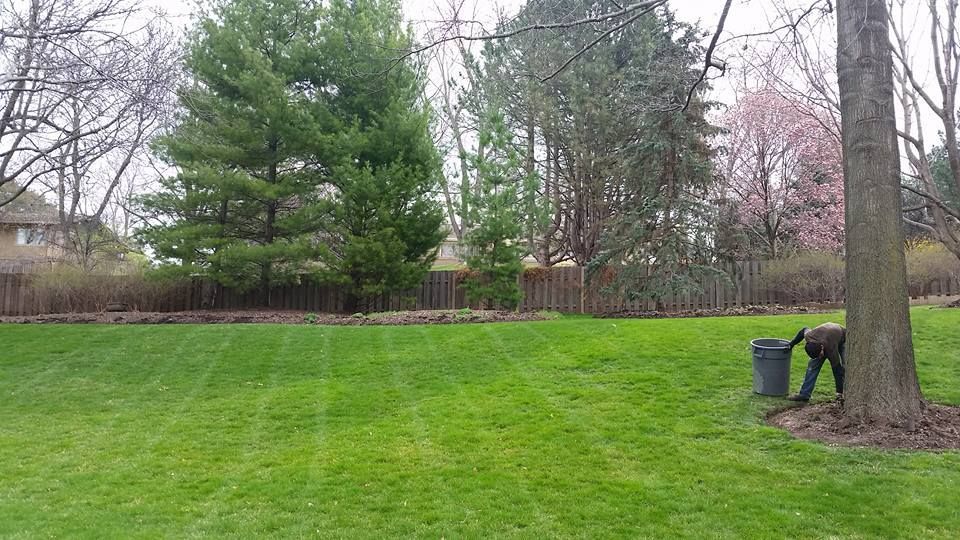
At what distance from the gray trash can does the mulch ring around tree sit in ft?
2.02

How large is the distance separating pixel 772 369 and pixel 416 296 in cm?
1129

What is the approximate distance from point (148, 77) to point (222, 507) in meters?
7.54

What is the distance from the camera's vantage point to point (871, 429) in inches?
229

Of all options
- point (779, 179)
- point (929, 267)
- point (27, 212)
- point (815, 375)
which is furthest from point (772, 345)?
point (27, 212)

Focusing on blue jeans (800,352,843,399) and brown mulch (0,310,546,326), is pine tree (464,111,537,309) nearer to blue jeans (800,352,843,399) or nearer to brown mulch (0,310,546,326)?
brown mulch (0,310,546,326)

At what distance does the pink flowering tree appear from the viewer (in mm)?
20203

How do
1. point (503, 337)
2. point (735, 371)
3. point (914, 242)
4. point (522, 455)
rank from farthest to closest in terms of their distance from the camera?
1. point (914, 242)
2. point (503, 337)
3. point (735, 371)
4. point (522, 455)

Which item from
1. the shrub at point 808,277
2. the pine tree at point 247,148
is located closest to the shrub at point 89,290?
the pine tree at point 247,148

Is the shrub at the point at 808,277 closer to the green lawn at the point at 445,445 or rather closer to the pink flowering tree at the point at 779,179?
the pink flowering tree at the point at 779,179

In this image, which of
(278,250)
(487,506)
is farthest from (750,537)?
(278,250)

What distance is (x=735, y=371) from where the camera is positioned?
8500mm

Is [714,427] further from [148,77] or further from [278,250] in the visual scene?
[278,250]

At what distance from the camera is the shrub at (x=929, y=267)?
18047 millimetres

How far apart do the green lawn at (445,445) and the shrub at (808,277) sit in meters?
5.33
